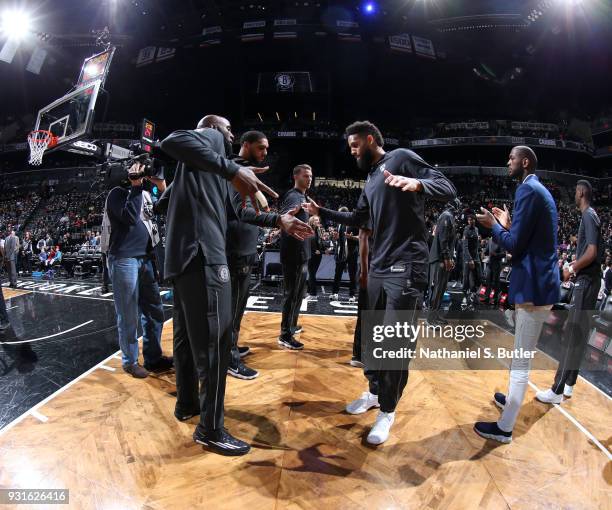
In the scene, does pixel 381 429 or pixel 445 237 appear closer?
pixel 381 429

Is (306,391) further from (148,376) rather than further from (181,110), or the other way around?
(181,110)

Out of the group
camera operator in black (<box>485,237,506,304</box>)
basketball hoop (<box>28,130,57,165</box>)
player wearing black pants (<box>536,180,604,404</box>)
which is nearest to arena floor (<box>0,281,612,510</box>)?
player wearing black pants (<box>536,180,604,404</box>)

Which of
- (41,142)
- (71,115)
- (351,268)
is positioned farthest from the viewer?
(41,142)

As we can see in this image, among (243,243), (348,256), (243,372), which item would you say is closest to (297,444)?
(243,372)

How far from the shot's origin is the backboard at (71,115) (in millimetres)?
10719

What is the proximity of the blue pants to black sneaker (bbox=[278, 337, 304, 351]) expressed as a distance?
4.33 feet

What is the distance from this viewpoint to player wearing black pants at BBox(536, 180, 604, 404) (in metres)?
2.66

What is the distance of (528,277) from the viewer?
2.14 metres

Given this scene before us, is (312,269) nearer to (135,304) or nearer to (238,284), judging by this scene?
(238,284)

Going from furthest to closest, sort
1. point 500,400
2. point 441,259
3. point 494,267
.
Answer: point 494,267 < point 441,259 < point 500,400

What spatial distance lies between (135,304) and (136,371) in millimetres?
591

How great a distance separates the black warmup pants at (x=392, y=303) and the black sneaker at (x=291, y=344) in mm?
1796

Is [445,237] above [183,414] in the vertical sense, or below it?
above

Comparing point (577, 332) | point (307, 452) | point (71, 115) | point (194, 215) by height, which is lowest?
point (307, 452)
